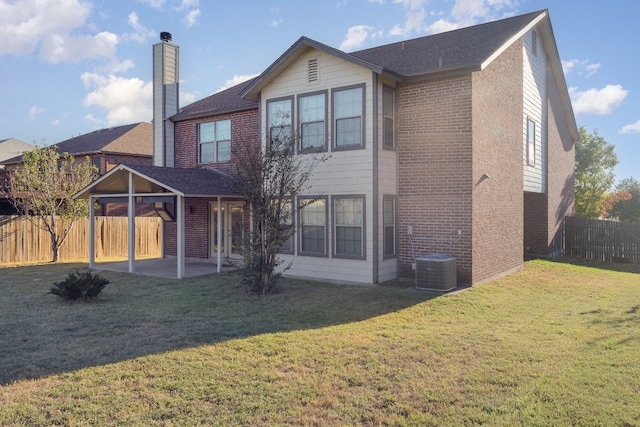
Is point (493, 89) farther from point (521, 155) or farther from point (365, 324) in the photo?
point (365, 324)

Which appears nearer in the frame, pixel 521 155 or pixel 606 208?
pixel 521 155

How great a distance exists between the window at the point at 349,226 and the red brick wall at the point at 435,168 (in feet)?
3.86

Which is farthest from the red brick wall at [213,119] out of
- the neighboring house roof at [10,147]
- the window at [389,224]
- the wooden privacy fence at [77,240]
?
the neighboring house roof at [10,147]

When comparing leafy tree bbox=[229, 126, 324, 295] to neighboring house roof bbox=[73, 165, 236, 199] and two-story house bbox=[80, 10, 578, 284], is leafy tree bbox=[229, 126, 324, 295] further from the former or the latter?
neighboring house roof bbox=[73, 165, 236, 199]

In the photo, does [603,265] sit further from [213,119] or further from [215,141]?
[213,119]

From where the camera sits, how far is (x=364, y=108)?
1146 cm

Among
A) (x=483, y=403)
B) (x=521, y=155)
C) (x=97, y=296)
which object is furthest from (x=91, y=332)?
(x=521, y=155)

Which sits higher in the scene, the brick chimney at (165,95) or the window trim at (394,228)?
the brick chimney at (165,95)

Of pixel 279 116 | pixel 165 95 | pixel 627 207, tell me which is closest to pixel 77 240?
pixel 165 95

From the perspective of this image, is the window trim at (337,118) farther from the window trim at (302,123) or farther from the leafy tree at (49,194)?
the leafy tree at (49,194)

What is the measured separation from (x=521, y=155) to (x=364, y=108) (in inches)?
245

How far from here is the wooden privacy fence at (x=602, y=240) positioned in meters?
16.9

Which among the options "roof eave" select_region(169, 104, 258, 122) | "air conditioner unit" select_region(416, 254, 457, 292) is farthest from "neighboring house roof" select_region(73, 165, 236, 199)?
"air conditioner unit" select_region(416, 254, 457, 292)

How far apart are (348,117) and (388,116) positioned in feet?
3.37
